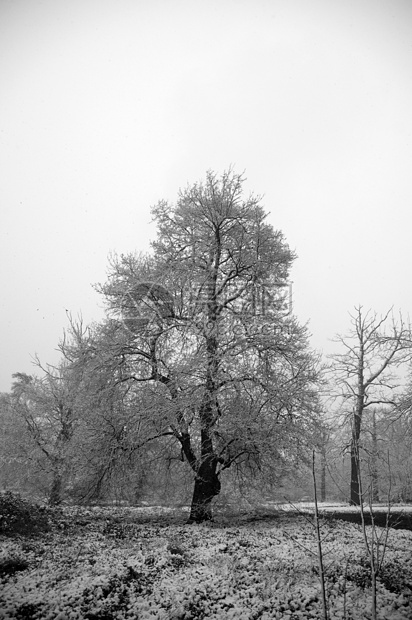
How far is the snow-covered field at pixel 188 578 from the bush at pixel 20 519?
0.60m

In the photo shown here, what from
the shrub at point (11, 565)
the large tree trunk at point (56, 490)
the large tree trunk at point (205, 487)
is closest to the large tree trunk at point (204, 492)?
the large tree trunk at point (205, 487)

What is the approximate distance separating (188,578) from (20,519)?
5.26 metres

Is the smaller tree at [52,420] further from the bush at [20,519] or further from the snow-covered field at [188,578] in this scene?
the snow-covered field at [188,578]

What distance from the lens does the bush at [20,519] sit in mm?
7609

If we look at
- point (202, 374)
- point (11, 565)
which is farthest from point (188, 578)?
point (202, 374)

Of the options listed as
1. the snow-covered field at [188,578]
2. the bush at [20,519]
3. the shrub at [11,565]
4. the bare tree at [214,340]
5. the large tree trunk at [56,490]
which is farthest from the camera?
the large tree trunk at [56,490]

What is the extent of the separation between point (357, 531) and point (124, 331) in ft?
31.6

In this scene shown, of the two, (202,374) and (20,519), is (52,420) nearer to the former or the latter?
(20,519)

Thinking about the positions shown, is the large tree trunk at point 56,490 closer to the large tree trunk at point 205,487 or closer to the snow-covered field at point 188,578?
the snow-covered field at point 188,578

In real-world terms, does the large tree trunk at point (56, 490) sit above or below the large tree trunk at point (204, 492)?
below

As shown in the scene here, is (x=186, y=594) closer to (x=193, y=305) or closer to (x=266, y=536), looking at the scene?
(x=266, y=536)

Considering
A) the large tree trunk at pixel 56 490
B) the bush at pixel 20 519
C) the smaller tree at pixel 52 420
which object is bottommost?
the large tree trunk at pixel 56 490

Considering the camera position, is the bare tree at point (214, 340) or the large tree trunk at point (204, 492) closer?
the bare tree at point (214, 340)

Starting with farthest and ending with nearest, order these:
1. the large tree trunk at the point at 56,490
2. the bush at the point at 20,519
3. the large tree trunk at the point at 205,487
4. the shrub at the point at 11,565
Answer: the large tree trunk at the point at 56,490 → the large tree trunk at the point at 205,487 → the bush at the point at 20,519 → the shrub at the point at 11,565
